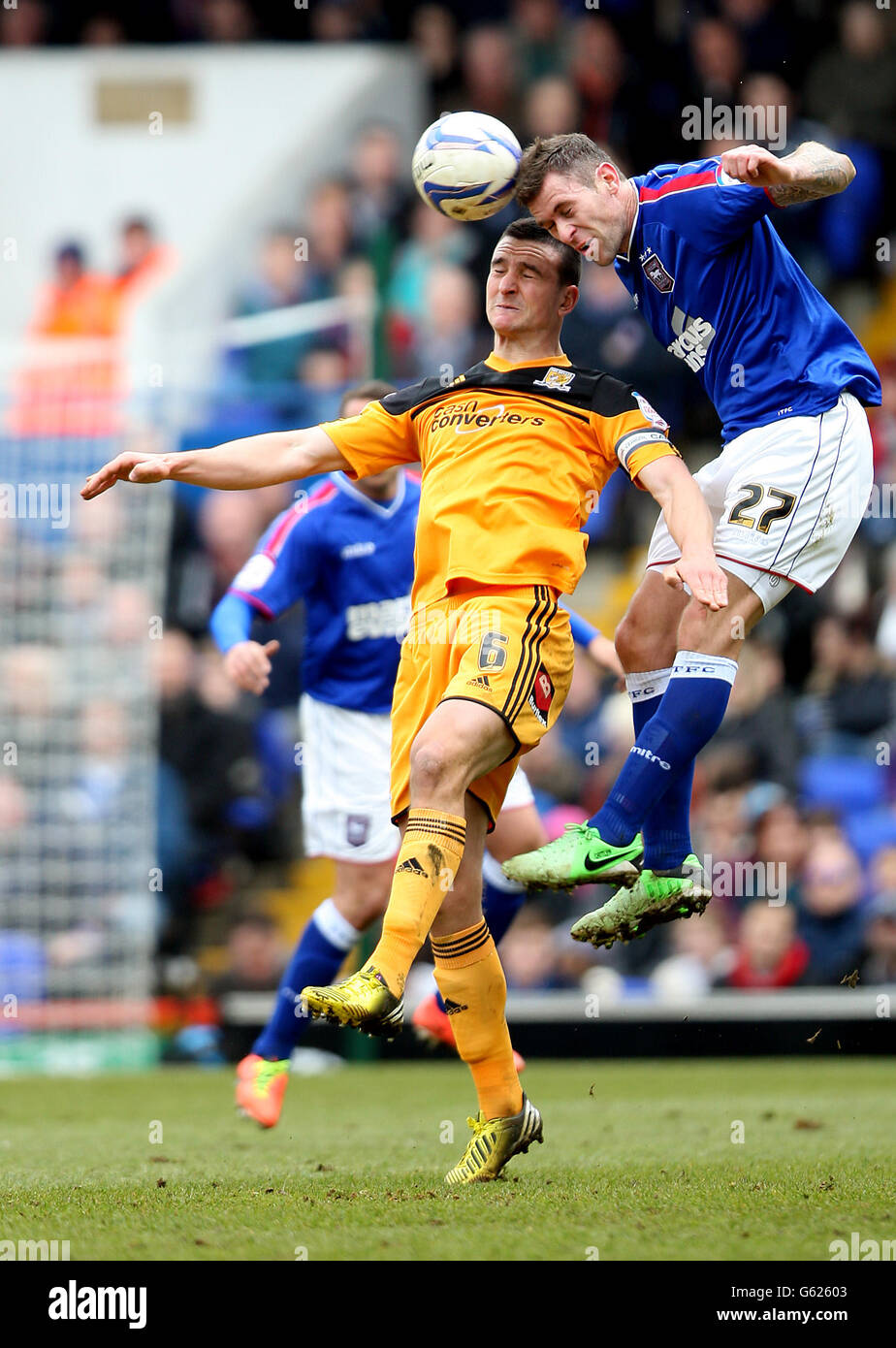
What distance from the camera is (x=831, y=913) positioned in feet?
32.3

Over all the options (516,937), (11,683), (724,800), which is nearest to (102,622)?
(11,683)

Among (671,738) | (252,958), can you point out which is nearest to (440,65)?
(252,958)

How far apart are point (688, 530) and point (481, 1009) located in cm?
157

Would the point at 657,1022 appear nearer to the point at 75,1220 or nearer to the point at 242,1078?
the point at 242,1078

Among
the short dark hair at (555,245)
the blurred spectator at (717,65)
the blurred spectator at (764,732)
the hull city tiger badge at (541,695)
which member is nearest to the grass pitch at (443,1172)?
the hull city tiger badge at (541,695)

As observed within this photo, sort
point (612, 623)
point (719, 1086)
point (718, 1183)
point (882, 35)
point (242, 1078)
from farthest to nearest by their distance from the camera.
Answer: point (882, 35)
point (612, 623)
point (719, 1086)
point (242, 1078)
point (718, 1183)

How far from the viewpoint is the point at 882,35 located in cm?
1334

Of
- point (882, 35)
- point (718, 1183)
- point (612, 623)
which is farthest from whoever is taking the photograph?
point (882, 35)

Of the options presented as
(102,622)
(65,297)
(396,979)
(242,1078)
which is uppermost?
(65,297)

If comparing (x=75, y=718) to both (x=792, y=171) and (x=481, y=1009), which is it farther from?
(x=792, y=171)

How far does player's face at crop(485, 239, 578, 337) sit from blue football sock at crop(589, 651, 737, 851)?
1.12 m

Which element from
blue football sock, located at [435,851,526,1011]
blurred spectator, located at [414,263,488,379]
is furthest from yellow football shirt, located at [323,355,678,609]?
blurred spectator, located at [414,263,488,379]

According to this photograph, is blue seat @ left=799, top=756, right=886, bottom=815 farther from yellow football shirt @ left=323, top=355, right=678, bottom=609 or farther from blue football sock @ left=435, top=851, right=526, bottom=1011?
yellow football shirt @ left=323, top=355, right=678, bottom=609

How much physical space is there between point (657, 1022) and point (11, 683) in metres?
4.69
